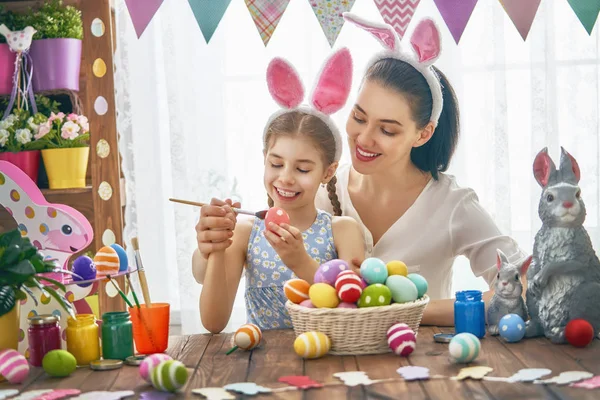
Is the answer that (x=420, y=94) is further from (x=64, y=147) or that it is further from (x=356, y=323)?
(x=64, y=147)

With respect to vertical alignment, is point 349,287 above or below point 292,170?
below

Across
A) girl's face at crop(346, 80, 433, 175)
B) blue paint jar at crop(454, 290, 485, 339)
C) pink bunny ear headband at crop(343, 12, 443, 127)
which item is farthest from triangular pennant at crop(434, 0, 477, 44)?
blue paint jar at crop(454, 290, 485, 339)

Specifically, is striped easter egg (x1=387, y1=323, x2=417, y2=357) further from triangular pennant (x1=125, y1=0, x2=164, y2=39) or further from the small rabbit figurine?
triangular pennant (x1=125, y1=0, x2=164, y2=39)

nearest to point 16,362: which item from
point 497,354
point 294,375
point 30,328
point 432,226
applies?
point 30,328

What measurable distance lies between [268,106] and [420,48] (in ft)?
5.46

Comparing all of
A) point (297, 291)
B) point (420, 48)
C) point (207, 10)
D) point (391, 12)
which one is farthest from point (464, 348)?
point (207, 10)

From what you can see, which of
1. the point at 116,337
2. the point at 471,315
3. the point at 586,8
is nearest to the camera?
the point at 116,337

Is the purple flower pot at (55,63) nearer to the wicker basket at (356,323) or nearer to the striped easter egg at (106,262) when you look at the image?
the striped easter egg at (106,262)

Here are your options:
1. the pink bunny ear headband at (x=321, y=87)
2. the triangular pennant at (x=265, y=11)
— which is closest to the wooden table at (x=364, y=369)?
the pink bunny ear headband at (x=321, y=87)

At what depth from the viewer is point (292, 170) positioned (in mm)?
1968

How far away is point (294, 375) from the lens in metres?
1.50

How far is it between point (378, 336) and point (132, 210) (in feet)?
7.63

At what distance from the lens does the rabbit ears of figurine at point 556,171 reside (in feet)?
5.53

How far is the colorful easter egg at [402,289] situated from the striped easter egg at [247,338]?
0.29 m
